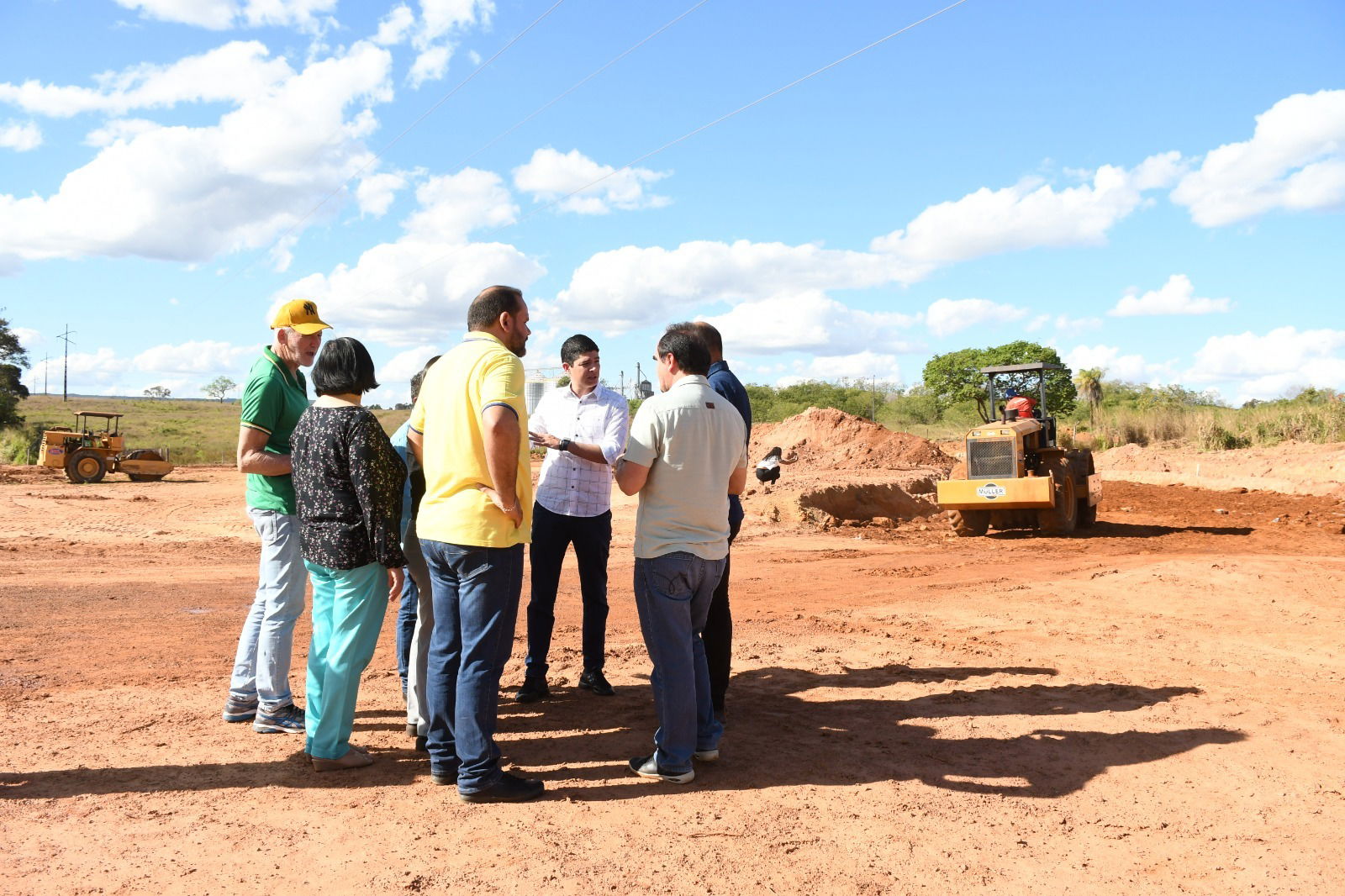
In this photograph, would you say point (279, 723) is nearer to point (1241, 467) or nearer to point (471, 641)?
point (471, 641)

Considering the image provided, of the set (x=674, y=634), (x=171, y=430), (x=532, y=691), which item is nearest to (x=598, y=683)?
(x=532, y=691)

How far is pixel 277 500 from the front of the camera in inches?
185

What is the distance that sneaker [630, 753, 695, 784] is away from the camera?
4195mm

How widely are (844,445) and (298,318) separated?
21278mm

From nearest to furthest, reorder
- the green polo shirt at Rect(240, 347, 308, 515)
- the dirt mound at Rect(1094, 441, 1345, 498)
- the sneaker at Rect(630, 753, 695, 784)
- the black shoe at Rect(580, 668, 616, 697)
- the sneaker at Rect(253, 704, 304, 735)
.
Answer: the sneaker at Rect(630, 753, 695, 784) → the green polo shirt at Rect(240, 347, 308, 515) → the sneaker at Rect(253, 704, 304, 735) → the black shoe at Rect(580, 668, 616, 697) → the dirt mound at Rect(1094, 441, 1345, 498)

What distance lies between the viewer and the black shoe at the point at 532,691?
215 inches

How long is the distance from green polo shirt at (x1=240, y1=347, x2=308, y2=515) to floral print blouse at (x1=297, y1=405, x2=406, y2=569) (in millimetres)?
506

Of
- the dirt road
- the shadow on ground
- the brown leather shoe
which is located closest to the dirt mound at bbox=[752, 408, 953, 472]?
the dirt road

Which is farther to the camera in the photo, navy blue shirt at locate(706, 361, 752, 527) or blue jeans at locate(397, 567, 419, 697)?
navy blue shirt at locate(706, 361, 752, 527)

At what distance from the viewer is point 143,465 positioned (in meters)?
28.5

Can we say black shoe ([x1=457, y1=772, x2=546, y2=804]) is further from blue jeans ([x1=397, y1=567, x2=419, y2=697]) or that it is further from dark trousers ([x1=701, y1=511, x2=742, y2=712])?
dark trousers ([x1=701, y1=511, x2=742, y2=712])

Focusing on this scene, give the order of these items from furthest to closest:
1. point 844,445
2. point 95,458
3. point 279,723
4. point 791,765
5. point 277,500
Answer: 1. point 95,458
2. point 844,445
3. point 279,723
4. point 277,500
5. point 791,765

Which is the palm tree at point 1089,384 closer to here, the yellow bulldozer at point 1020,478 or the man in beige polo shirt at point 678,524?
the yellow bulldozer at point 1020,478

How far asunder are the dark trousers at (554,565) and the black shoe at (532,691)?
0.10ft
